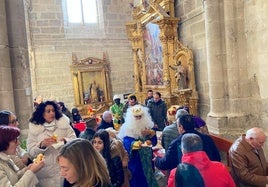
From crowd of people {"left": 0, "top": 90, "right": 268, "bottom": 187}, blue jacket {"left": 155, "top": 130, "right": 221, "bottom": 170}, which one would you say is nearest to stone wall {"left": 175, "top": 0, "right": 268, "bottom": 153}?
crowd of people {"left": 0, "top": 90, "right": 268, "bottom": 187}

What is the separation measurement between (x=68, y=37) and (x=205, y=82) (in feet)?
24.7

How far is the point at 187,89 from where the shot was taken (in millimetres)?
8930

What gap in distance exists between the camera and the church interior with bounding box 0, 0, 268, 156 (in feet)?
19.9

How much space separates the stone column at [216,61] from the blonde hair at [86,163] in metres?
5.46

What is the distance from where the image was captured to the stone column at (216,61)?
22.5 feet

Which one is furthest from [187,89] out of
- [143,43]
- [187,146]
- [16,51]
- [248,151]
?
[187,146]

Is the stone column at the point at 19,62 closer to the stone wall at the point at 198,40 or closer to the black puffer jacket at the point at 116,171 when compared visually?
the black puffer jacket at the point at 116,171

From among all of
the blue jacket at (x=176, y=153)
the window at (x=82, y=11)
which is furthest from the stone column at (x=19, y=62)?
the window at (x=82, y=11)

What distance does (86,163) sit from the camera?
1.89 m

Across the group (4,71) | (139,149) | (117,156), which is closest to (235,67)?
(139,149)

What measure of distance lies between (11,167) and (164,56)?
24.9 feet

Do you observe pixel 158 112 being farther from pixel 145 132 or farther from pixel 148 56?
pixel 148 56

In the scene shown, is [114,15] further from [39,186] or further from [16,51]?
[39,186]

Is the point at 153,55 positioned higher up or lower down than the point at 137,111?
higher up
